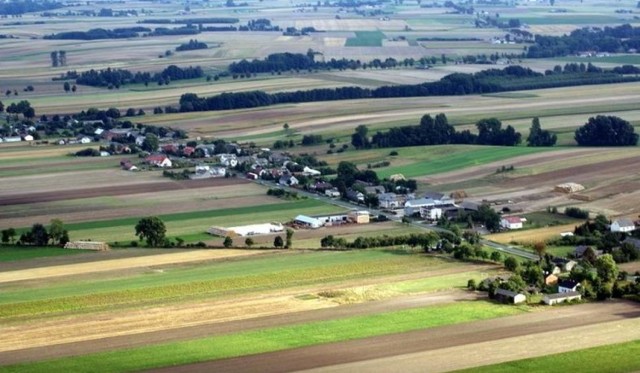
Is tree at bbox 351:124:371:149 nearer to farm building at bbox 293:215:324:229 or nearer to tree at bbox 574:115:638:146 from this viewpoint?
tree at bbox 574:115:638:146

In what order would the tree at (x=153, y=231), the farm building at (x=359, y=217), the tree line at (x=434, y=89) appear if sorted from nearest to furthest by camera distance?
1. the tree at (x=153, y=231)
2. the farm building at (x=359, y=217)
3. the tree line at (x=434, y=89)

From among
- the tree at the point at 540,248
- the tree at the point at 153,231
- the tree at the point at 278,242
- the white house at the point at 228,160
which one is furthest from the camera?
the white house at the point at 228,160

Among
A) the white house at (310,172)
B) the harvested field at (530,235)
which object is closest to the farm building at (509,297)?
the harvested field at (530,235)

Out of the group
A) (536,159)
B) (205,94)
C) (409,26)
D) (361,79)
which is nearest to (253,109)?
(205,94)

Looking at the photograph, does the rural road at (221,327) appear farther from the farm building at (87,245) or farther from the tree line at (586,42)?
the tree line at (586,42)

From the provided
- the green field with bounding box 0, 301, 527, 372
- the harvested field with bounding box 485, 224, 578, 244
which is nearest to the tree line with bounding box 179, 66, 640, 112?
the harvested field with bounding box 485, 224, 578, 244

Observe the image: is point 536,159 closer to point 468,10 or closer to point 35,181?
point 35,181
